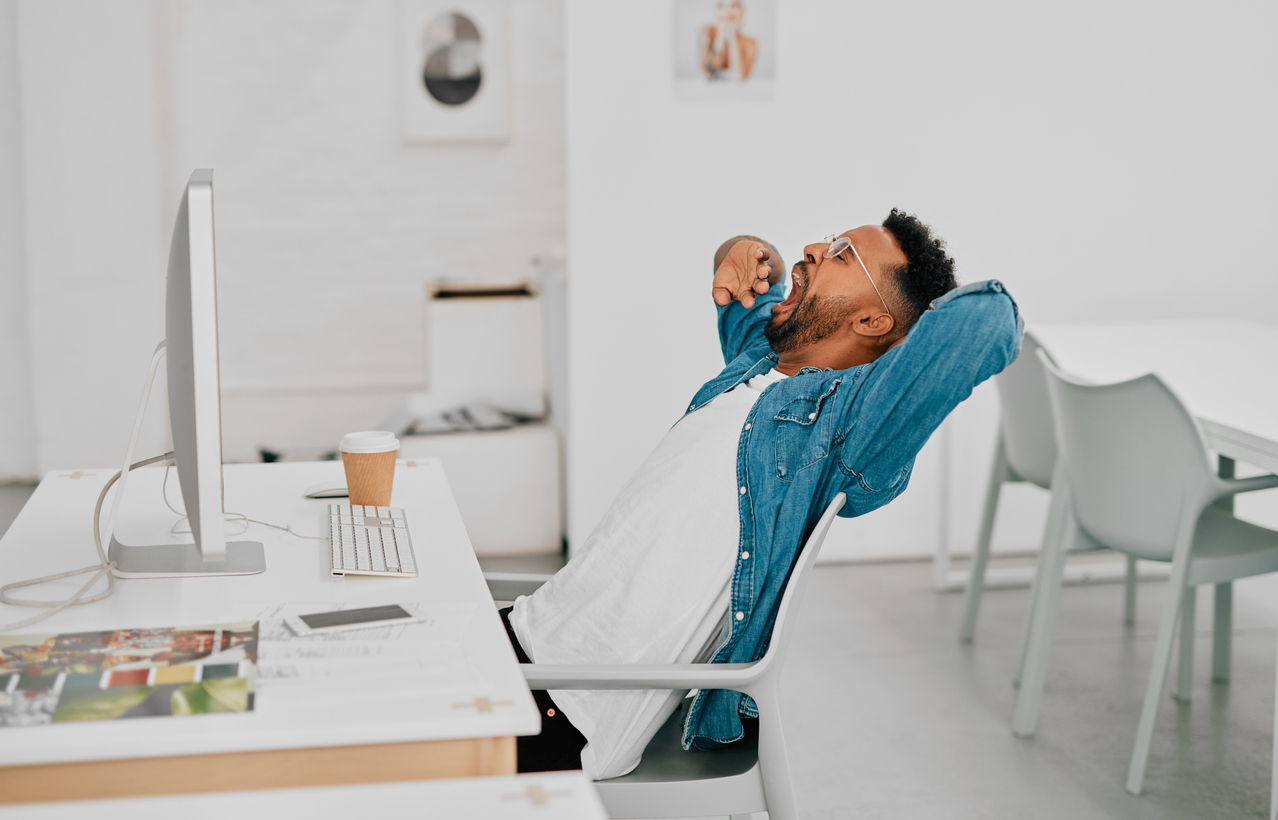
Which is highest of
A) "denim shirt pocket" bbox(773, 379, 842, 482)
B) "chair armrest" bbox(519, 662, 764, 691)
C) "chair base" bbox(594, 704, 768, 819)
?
"denim shirt pocket" bbox(773, 379, 842, 482)

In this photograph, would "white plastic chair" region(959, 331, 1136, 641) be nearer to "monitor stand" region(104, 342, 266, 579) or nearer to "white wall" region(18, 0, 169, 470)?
"monitor stand" region(104, 342, 266, 579)

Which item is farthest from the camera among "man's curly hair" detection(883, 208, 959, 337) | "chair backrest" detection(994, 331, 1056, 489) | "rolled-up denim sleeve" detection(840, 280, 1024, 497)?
"chair backrest" detection(994, 331, 1056, 489)

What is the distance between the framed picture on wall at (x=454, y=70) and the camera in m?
4.86

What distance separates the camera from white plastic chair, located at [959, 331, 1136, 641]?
2.63 m

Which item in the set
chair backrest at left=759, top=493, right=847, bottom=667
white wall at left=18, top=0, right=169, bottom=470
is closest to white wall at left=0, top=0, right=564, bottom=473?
white wall at left=18, top=0, right=169, bottom=470

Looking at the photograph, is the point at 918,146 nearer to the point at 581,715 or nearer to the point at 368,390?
the point at 581,715

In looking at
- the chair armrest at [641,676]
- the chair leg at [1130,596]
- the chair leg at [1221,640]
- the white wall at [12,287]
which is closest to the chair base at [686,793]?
the chair armrest at [641,676]

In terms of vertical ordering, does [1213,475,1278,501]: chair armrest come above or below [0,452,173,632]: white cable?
below

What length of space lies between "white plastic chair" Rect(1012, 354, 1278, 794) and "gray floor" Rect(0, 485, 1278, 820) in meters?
0.10

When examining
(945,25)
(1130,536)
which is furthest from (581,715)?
(945,25)

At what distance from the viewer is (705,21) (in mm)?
3209

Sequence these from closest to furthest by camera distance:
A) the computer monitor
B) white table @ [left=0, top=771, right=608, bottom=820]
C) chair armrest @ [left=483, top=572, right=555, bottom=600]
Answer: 1. white table @ [left=0, top=771, right=608, bottom=820]
2. the computer monitor
3. chair armrest @ [left=483, top=572, right=555, bottom=600]

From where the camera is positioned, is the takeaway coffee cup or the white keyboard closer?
the white keyboard

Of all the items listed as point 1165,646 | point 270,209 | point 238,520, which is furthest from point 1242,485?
point 270,209
